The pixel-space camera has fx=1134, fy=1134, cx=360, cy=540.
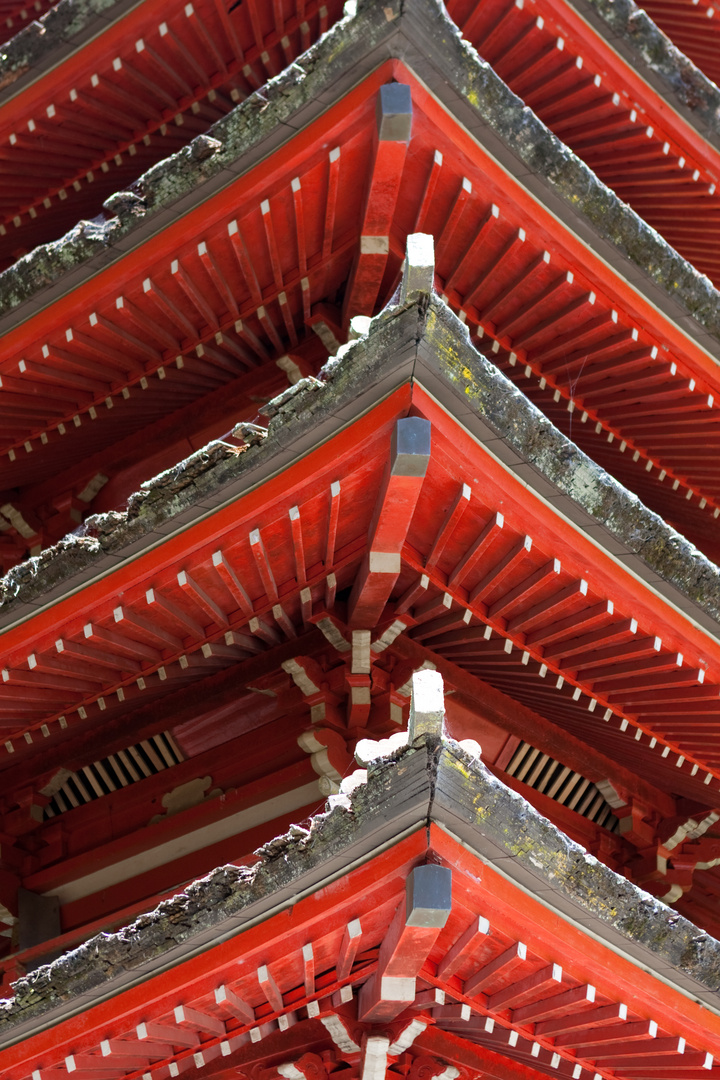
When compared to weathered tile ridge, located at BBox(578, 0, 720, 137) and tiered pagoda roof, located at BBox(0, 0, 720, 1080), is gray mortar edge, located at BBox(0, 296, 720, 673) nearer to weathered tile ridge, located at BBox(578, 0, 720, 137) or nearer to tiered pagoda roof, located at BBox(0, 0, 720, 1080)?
tiered pagoda roof, located at BBox(0, 0, 720, 1080)

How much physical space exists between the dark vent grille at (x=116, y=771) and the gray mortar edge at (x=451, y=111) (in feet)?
11.4

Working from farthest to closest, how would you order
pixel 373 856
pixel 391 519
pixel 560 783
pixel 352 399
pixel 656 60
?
pixel 656 60, pixel 560 783, pixel 391 519, pixel 352 399, pixel 373 856

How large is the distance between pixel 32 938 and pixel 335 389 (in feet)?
16.6

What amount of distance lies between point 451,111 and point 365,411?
2.65 metres

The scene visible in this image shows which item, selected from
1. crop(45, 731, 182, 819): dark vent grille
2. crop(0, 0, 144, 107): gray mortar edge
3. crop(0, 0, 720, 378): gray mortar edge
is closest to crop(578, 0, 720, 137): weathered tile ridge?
crop(0, 0, 720, 378): gray mortar edge

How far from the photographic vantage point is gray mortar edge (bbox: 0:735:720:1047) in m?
5.39

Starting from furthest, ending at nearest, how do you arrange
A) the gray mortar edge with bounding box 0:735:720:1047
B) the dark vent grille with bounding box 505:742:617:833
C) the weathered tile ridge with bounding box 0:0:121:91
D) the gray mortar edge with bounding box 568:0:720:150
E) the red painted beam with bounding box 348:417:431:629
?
the weathered tile ridge with bounding box 0:0:121:91 < the gray mortar edge with bounding box 568:0:720:150 < the dark vent grille with bounding box 505:742:617:833 < the red painted beam with bounding box 348:417:431:629 < the gray mortar edge with bounding box 0:735:720:1047

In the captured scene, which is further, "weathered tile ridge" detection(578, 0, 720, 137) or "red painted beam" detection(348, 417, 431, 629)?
"weathered tile ridge" detection(578, 0, 720, 137)

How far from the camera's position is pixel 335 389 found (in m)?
6.48

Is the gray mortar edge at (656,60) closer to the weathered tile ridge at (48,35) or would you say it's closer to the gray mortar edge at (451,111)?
the gray mortar edge at (451,111)

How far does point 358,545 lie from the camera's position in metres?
7.12

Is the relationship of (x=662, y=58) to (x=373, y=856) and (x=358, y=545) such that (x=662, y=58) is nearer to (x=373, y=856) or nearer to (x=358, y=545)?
(x=358, y=545)

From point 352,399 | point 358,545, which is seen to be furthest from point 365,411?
point 358,545

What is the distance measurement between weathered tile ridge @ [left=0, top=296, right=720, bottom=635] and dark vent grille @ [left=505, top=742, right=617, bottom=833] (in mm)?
2067
